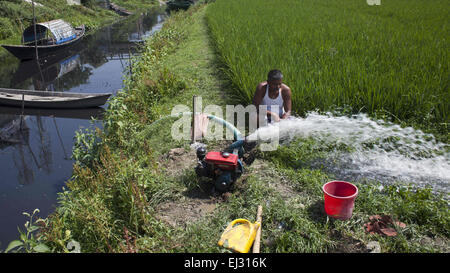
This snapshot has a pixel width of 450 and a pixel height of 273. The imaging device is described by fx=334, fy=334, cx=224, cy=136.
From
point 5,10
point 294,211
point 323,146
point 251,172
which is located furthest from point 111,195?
point 5,10

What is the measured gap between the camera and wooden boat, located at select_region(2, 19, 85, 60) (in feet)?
40.1

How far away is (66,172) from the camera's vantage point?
5.09 metres

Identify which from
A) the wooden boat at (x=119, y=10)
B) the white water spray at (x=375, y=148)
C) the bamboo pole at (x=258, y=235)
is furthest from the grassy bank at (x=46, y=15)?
the bamboo pole at (x=258, y=235)

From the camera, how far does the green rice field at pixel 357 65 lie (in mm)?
3850

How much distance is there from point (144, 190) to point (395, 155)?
242 cm

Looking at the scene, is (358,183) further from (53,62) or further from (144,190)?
(53,62)

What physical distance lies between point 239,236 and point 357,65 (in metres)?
3.49

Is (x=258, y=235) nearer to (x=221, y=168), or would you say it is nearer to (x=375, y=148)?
(x=221, y=168)

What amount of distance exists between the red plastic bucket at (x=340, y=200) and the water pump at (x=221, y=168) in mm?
738

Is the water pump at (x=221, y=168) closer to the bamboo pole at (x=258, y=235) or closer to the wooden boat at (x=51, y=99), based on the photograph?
the bamboo pole at (x=258, y=235)

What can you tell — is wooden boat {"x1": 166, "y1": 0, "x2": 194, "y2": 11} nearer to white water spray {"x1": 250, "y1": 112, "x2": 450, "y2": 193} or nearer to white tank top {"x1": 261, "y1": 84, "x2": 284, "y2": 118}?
white tank top {"x1": 261, "y1": 84, "x2": 284, "y2": 118}

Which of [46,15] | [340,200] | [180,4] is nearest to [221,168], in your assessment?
[340,200]

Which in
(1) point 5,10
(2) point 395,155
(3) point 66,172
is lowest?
(3) point 66,172
